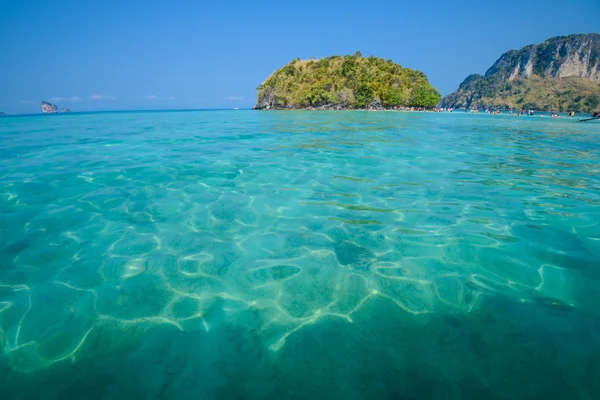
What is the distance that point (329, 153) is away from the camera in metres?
12.6

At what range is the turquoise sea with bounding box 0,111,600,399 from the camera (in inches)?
97.7

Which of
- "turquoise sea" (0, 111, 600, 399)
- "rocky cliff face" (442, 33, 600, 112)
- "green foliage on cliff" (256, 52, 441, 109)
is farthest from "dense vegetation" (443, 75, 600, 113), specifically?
"turquoise sea" (0, 111, 600, 399)

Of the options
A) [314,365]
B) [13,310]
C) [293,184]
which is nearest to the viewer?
[314,365]

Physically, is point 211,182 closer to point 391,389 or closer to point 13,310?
point 13,310

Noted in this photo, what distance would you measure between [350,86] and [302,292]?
108308mm

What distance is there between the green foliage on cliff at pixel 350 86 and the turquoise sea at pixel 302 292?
314 ft

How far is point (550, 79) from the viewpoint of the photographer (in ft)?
543

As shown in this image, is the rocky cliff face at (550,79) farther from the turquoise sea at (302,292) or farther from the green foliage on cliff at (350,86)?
the turquoise sea at (302,292)

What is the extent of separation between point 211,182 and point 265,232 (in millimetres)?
3875

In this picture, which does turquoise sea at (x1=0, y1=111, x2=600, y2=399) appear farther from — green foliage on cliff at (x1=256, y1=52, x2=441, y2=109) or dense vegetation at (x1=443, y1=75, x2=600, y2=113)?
dense vegetation at (x1=443, y1=75, x2=600, y2=113)

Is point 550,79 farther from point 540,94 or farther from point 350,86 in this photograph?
point 350,86

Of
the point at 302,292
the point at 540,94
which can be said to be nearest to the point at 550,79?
the point at 540,94

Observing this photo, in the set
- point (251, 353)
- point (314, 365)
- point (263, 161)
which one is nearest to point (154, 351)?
point (251, 353)

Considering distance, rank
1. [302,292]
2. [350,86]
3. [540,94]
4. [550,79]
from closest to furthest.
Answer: [302,292] → [350,86] → [540,94] → [550,79]
